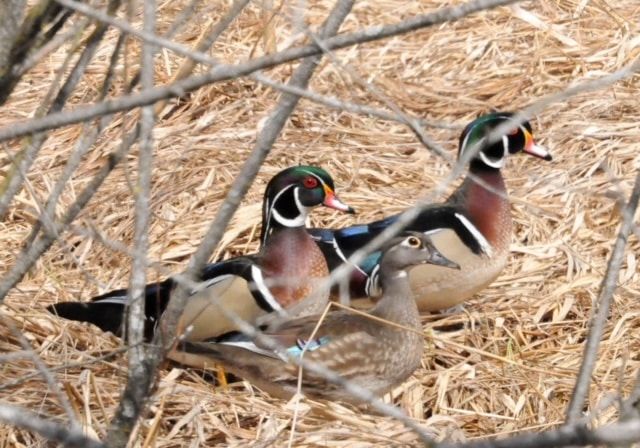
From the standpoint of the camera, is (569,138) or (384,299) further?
(569,138)

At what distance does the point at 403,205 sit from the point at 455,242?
43 centimetres

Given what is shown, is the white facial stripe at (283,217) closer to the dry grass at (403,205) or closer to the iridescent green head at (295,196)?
the iridescent green head at (295,196)

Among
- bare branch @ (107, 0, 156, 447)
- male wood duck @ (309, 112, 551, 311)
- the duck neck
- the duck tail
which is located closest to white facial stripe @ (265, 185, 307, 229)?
male wood duck @ (309, 112, 551, 311)

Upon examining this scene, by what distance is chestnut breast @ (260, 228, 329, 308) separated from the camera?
418 cm

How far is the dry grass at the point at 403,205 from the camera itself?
362 cm

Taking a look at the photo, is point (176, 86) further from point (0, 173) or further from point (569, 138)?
point (569, 138)

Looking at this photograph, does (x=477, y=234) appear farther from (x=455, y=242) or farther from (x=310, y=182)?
(x=310, y=182)

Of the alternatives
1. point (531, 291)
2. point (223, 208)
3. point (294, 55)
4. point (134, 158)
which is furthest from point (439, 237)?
point (294, 55)

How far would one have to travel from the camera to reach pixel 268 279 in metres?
→ 4.11

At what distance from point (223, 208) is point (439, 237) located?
2.61m

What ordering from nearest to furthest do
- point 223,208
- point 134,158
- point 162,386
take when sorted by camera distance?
1. point 223,208
2. point 162,386
3. point 134,158

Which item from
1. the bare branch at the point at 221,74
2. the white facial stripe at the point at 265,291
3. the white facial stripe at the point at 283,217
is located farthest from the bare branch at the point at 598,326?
the white facial stripe at the point at 283,217

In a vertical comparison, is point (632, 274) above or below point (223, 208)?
above

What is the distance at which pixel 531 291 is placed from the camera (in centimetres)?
461
